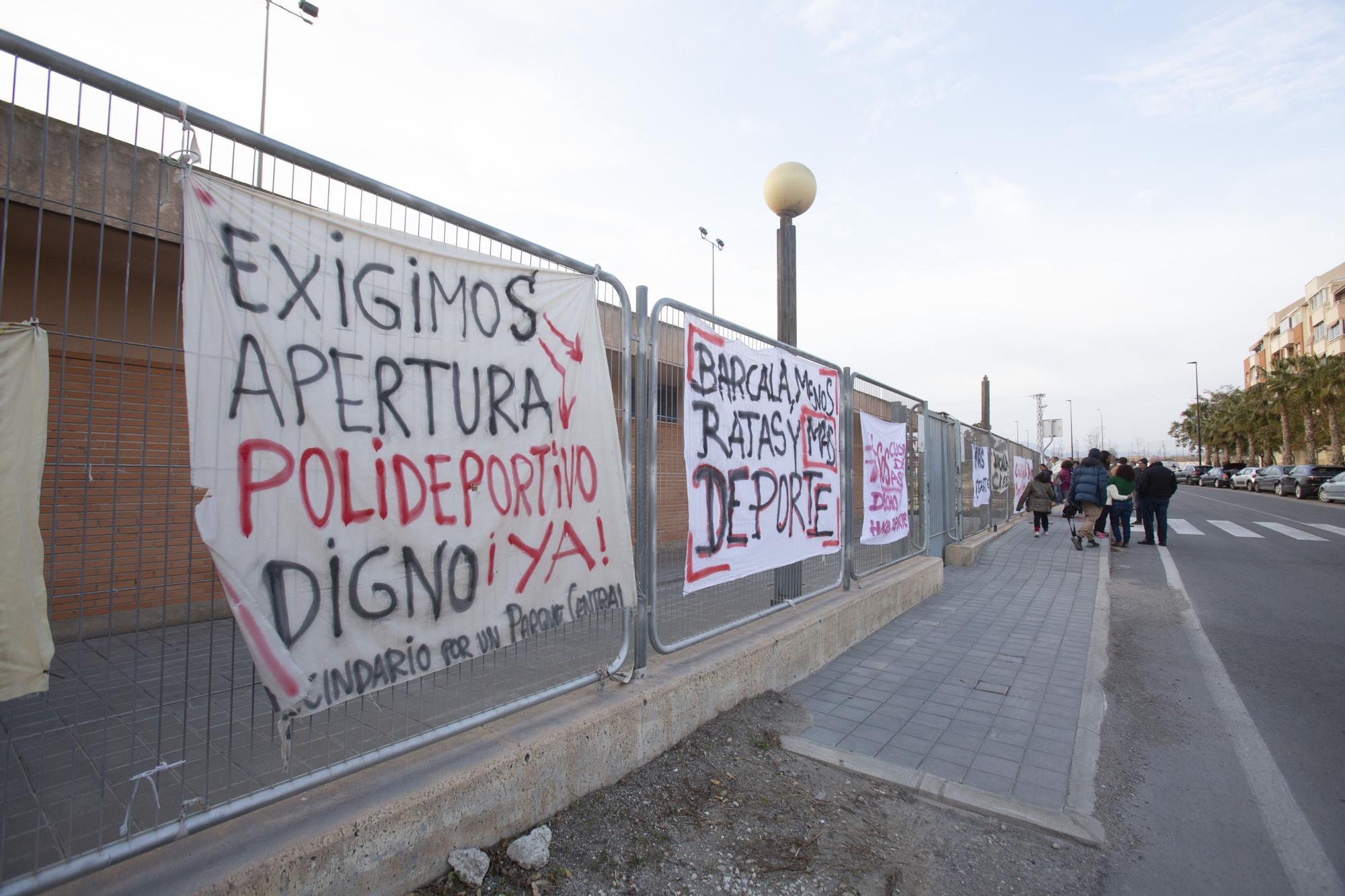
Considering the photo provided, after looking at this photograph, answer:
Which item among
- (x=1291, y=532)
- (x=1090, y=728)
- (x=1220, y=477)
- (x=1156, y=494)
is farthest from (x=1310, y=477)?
(x=1090, y=728)

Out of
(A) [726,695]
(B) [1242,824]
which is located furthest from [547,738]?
(B) [1242,824]

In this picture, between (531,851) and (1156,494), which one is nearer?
(531,851)

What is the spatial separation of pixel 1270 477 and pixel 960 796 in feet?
137

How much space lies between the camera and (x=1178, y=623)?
22.3ft

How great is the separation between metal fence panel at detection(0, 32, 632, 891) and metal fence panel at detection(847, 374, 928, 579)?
3.00 metres

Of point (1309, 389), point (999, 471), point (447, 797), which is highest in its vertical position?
point (1309, 389)

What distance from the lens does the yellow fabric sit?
1711mm

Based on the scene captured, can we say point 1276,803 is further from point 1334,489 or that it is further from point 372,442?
point 1334,489

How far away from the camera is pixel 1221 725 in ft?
13.7

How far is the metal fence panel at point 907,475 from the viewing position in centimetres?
630

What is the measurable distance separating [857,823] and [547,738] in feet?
4.56

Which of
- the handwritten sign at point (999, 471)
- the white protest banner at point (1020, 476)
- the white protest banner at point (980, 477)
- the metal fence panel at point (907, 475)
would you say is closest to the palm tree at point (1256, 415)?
the white protest banner at point (1020, 476)

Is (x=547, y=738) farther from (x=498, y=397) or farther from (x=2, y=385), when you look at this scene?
(x=2, y=385)

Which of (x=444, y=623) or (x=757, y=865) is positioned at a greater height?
(x=444, y=623)
